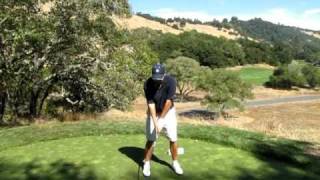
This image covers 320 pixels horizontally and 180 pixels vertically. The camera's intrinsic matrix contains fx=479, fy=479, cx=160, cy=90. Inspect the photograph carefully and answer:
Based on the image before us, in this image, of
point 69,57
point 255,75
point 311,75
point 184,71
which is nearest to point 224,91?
point 184,71

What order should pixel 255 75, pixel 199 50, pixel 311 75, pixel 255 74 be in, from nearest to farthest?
1. pixel 311 75
2. pixel 199 50
3. pixel 255 75
4. pixel 255 74

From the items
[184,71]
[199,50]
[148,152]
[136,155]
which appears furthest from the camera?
[199,50]

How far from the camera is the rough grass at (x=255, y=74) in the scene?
128887 millimetres

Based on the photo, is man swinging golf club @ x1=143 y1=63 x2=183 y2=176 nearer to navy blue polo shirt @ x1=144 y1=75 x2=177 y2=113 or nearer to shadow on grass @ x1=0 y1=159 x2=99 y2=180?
navy blue polo shirt @ x1=144 y1=75 x2=177 y2=113

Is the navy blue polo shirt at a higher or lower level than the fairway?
higher

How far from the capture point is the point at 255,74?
462ft

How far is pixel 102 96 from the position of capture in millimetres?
23562

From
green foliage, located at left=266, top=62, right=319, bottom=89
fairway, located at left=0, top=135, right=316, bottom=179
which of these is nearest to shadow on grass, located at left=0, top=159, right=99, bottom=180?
fairway, located at left=0, top=135, right=316, bottom=179

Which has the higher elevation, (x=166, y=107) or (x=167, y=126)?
(x=166, y=107)

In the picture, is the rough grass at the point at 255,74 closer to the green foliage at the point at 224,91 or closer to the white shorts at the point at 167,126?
the green foliage at the point at 224,91

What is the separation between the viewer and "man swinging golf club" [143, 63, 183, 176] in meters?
7.93

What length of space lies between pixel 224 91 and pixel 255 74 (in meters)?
71.0

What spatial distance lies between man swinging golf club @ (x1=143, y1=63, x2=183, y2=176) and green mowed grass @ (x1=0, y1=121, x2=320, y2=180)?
31 centimetres

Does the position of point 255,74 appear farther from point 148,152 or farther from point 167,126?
point 148,152
